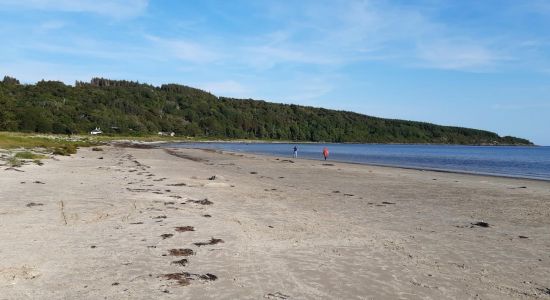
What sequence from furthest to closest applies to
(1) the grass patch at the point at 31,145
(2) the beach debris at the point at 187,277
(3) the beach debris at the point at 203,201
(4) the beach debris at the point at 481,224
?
(1) the grass patch at the point at 31,145 < (3) the beach debris at the point at 203,201 < (4) the beach debris at the point at 481,224 < (2) the beach debris at the point at 187,277

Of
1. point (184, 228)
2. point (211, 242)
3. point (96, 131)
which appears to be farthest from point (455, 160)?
point (96, 131)

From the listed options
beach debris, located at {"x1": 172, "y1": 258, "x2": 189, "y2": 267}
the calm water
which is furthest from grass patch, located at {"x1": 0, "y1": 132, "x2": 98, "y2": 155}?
the calm water

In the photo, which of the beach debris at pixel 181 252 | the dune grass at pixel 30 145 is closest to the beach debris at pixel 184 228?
the beach debris at pixel 181 252

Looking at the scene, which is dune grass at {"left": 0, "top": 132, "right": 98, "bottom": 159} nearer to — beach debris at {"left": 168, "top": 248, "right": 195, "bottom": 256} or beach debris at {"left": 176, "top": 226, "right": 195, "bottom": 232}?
beach debris at {"left": 176, "top": 226, "right": 195, "bottom": 232}

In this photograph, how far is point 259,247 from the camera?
344 inches

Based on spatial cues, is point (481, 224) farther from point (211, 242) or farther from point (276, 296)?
point (276, 296)

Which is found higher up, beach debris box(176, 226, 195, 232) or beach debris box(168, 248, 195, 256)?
beach debris box(168, 248, 195, 256)

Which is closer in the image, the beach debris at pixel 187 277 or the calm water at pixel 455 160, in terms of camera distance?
the beach debris at pixel 187 277

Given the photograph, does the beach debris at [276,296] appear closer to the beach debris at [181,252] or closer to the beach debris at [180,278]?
the beach debris at [180,278]

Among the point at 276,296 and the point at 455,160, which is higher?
the point at 455,160

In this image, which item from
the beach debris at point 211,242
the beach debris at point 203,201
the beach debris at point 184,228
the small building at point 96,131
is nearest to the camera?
the beach debris at point 211,242

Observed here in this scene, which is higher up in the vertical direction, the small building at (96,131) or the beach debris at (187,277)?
the small building at (96,131)

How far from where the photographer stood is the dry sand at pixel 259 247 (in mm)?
6312

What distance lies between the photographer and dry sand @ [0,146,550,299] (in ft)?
20.7
